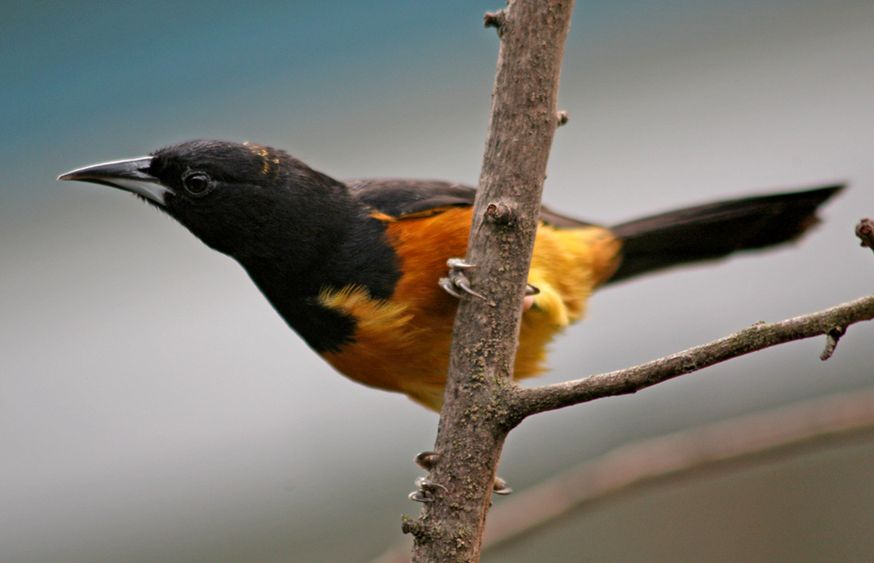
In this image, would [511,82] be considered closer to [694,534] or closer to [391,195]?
[391,195]

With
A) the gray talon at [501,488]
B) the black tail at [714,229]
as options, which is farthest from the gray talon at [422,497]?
the black tail at [714,229]

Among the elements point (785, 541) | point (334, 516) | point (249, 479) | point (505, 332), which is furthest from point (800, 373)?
point (505, 332)

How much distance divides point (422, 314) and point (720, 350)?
1.60m

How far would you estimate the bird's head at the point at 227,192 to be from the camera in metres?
3.51

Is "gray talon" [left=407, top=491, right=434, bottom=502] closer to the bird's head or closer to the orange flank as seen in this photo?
the orange flank

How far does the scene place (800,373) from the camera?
7.06 meters

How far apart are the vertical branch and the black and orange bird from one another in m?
0.89

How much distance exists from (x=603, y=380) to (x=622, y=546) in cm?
461

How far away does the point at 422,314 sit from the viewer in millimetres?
3525

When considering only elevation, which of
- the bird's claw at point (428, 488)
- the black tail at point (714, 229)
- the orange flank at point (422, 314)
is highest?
the black tail at point (714, 229)

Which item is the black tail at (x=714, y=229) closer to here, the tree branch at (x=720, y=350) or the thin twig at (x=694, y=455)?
the thin twig at (x=694, y=455)

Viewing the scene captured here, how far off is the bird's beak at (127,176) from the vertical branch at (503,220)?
139 centimetres

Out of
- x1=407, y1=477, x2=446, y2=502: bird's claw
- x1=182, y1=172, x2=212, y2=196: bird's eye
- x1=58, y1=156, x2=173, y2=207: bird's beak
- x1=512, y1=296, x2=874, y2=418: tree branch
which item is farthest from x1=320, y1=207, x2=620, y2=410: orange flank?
x1=512, y1=296, x2=874, y2=418: tree branch

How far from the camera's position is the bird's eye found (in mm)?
3541
